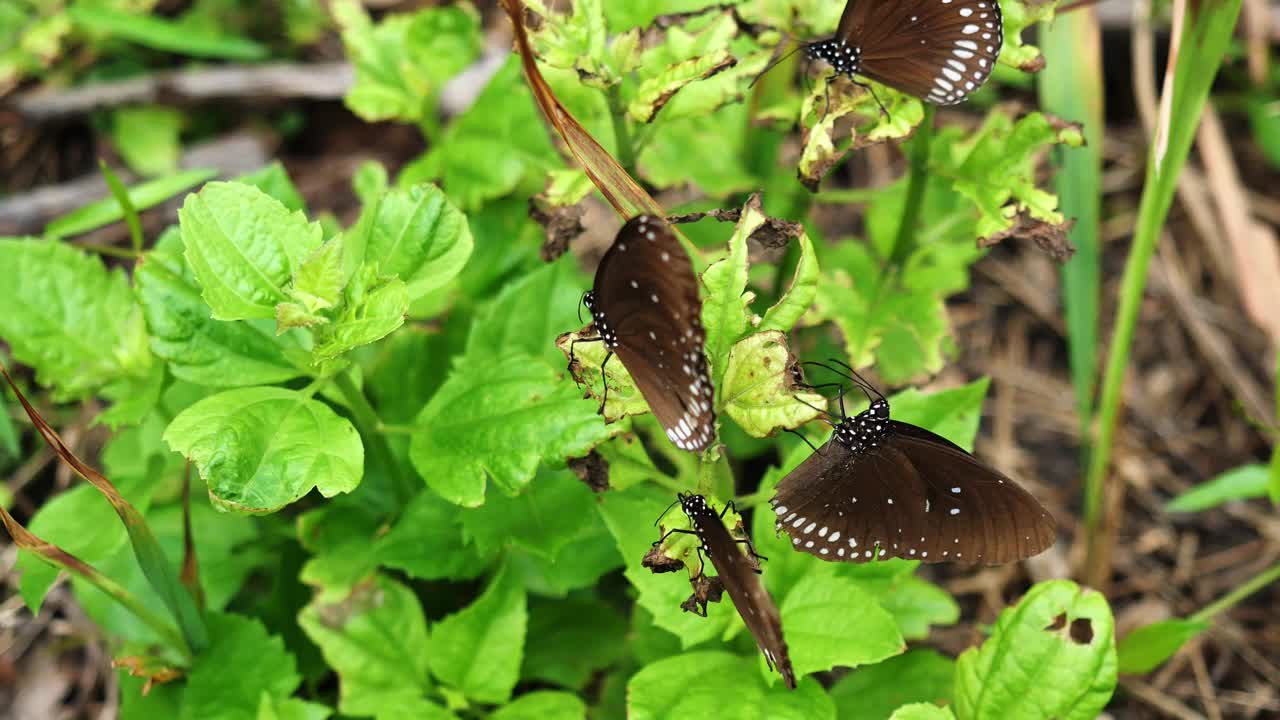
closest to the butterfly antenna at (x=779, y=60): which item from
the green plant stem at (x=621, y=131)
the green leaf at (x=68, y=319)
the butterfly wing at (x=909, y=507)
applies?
the green plant stem at (x=621, y=131)

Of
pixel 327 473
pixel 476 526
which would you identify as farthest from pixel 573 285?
pixel 327 473

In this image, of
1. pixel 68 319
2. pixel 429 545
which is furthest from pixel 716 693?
pixel 68 319

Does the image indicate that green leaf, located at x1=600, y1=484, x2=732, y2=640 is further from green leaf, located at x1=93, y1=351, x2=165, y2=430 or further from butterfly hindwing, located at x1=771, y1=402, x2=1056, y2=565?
green leaf, located at x1=93, y1=351, x2=165, y2=430

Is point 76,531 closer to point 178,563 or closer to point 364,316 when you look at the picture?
point 178,563

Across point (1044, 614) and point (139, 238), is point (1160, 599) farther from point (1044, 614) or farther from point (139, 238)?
point (139, 238)

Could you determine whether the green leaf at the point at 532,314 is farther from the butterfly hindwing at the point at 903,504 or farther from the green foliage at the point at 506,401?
the butterfly hindwing at the point at 903,504

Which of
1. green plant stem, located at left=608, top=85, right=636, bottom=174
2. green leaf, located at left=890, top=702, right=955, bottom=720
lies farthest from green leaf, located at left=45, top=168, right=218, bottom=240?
green leaf, located at left=890, top=702, right=955, bottom=720
